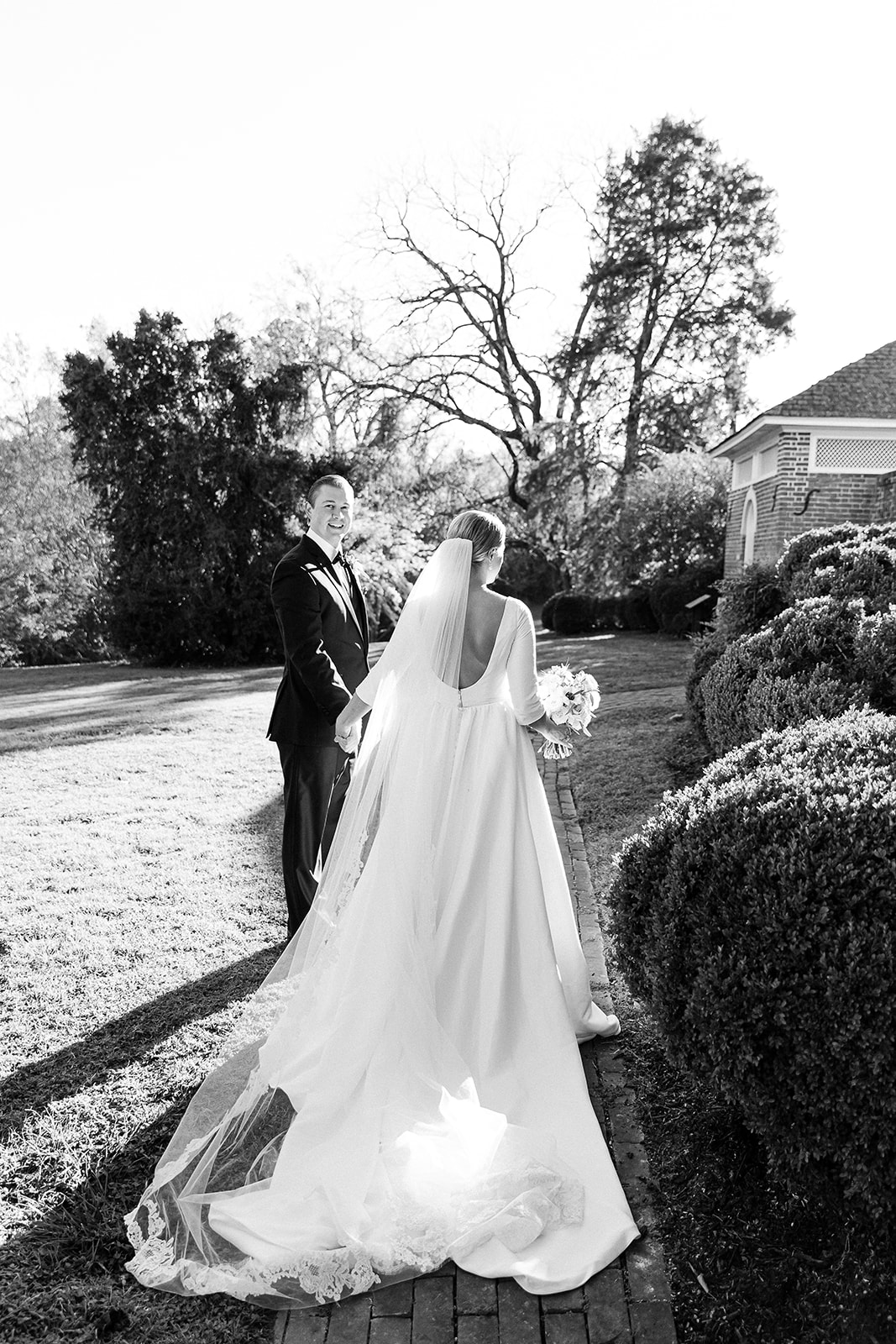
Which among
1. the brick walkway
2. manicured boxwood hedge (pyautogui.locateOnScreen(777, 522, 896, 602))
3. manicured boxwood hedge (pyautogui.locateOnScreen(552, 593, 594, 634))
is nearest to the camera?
the brick walkway

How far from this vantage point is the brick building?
1759cm

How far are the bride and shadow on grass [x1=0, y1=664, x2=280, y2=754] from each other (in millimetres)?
8807

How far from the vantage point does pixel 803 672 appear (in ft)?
21.7

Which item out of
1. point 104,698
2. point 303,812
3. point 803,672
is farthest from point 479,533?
point 104,698

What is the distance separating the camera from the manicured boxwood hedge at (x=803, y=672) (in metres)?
5.92

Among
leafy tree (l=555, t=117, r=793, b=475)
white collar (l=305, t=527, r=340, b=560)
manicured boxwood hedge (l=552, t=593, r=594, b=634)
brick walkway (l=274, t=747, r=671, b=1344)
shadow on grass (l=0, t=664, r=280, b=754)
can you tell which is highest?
leafy tree (l=555, t=117, r=793, b=475)

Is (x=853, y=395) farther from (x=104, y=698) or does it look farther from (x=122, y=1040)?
(x=122, y=1040)

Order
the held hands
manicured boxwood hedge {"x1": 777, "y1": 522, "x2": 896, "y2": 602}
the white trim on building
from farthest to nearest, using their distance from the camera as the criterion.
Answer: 1. the white trim on building
2. manicured boxwood hedge {"x1": 777, "y1": 522, "x2": 896, "y2": 602}
3. the held hands

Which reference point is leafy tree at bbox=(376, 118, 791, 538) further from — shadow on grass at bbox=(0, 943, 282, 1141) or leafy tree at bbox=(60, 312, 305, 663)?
shadow on grass at bbox=(0, 943, 282, 1141)

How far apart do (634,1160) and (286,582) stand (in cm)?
300

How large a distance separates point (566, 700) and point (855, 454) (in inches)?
640

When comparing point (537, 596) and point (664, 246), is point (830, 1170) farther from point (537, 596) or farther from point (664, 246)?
point (537, 596)

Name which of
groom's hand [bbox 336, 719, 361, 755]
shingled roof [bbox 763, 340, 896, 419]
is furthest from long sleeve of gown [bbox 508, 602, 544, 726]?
shingled roof [bbox 763, 340, 896, 419]

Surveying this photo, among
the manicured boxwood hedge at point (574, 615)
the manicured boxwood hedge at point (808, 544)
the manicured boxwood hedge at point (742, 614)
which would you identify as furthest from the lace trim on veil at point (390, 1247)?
the manicured boxwood hedge at point (574, 615)
